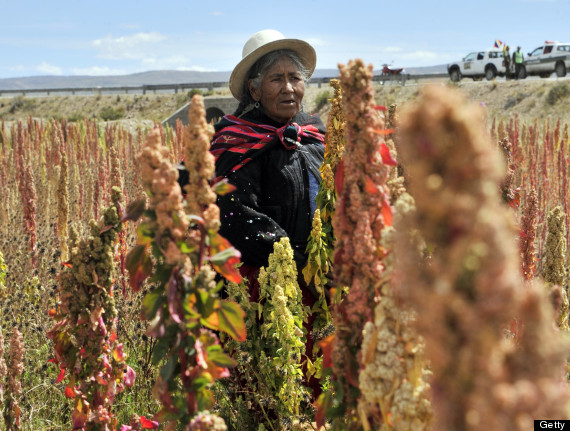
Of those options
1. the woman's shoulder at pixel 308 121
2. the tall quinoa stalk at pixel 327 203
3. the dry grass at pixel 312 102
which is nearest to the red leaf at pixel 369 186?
the tall quinoa stalk at pixel 327 203

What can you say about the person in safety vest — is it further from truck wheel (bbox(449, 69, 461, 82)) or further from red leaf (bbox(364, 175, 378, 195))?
red leaf (bbox(364, 175, 378, 195))

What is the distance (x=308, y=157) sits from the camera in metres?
2.87

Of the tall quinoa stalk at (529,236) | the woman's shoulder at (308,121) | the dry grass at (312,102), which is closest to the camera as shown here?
the tall quinoa stalk at (529,236)

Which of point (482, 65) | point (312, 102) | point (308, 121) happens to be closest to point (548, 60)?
point (482, 65)

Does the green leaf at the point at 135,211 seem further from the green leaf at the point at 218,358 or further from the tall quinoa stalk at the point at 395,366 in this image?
the tall quinoa stalk at the point at 395,366

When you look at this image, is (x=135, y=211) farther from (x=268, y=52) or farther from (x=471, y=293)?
(x=268, y=52)

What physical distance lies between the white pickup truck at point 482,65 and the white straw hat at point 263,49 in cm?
2482

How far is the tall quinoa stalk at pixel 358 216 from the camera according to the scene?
0.99 m

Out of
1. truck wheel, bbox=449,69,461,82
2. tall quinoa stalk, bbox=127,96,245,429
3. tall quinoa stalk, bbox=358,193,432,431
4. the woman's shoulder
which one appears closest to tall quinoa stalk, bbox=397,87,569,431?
tall quinoa stalk, bbox=358,193,432,431

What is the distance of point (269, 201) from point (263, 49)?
775 millimetres

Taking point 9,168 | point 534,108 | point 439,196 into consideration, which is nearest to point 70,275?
point 439,196

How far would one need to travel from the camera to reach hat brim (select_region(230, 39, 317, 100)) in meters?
2.86

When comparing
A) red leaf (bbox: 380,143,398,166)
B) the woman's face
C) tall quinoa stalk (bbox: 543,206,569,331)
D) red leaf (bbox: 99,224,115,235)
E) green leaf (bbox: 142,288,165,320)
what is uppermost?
the woman's face

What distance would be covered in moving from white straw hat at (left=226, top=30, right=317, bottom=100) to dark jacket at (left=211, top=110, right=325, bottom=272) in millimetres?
265
